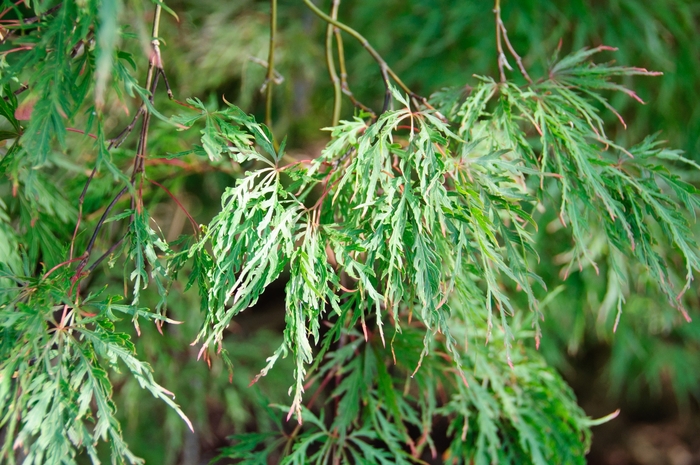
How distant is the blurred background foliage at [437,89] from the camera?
1542 mm

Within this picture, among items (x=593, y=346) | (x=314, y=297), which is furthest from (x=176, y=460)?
(x=314, y=297)

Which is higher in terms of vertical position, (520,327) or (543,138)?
(543,138)

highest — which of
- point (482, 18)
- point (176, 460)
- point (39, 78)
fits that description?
point (482, 18)

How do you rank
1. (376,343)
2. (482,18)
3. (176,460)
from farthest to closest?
(176,460), (482,18), (376,343)

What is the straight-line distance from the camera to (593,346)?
6.70 ft

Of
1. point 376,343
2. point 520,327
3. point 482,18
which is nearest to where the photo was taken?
point 376,343

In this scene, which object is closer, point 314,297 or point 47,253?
point 314,297

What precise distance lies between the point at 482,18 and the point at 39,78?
4.48 ft

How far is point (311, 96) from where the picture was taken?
7.13 feet

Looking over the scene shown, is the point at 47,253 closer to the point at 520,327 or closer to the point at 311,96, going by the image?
the point at 520,327

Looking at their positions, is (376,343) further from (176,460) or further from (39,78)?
(176,460)

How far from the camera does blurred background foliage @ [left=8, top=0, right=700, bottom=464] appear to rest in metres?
1.54

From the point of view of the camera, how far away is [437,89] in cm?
155

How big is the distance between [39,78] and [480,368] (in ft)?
2.44
